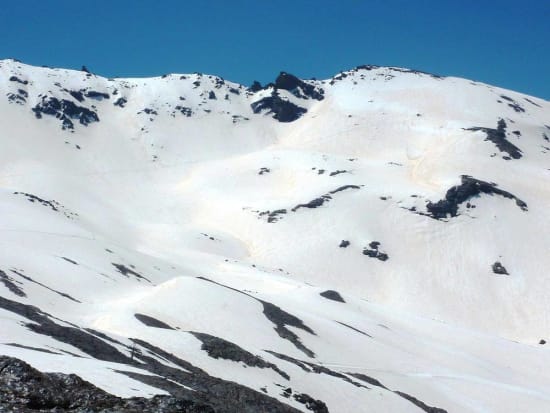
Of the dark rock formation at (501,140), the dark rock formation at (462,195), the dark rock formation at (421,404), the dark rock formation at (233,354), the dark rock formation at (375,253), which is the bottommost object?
the dark rock formation at (233,354)

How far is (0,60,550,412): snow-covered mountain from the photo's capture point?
37.9m

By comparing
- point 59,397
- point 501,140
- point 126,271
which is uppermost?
point 501,140

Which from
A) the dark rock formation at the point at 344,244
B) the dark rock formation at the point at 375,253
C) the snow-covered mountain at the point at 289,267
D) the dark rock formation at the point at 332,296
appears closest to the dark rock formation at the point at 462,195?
the snow-covered mountain at the point at 289,267

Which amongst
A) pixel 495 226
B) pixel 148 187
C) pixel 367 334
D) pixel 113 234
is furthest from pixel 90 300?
pixel 148 187

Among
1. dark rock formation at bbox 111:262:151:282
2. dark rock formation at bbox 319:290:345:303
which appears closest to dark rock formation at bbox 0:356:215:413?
dark rock formation at bbox 111:262:151:282

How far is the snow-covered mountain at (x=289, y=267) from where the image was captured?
37.9m

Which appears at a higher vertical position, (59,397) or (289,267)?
(289,267)

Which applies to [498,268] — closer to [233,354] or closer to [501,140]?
[501,140]

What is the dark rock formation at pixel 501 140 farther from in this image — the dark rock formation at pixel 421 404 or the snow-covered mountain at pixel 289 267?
the dark rock formation at pixel 421 404

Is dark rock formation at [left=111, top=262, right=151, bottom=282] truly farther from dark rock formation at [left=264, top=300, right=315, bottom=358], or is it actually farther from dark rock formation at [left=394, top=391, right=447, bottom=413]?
dark rock formation at [left=394, top=391, right=447, bottom=413]

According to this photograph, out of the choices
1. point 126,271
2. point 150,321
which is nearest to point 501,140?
point 126,271

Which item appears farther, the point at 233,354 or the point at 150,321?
the point at 150,321

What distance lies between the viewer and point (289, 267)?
124m

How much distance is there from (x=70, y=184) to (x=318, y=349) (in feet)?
376
